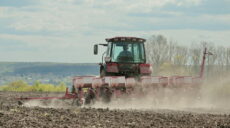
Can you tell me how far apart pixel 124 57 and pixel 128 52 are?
0.34m

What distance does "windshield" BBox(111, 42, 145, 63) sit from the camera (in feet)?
73.9

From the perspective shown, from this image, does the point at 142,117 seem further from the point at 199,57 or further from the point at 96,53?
the point at 199,57

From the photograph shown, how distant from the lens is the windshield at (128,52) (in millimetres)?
22516

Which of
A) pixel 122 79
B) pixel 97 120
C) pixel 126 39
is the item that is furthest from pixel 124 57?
pixel 97 120

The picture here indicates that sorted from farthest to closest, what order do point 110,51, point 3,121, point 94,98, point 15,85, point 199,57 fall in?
point 15,85, point 199,57, point 110,51, point 94,98, point 3,121

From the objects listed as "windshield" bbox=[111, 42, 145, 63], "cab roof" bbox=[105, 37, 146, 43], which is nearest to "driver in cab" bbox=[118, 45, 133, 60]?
"windshield" bbox=[111, 42, 145, 63]

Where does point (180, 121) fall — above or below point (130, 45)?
below

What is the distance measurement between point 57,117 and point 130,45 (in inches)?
342

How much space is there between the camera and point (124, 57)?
2266 cm

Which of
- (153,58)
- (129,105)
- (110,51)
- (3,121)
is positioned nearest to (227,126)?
(3,121)

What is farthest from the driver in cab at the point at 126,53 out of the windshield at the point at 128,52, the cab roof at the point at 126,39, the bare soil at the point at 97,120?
the bare soil at the point at 97,120

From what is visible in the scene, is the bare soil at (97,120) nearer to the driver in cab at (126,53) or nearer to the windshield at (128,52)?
the windshield at (128,52)

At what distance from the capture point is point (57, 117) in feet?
48.8

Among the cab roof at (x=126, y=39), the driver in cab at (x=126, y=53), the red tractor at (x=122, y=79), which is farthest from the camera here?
the driver in cab at (x=126, y=53)
